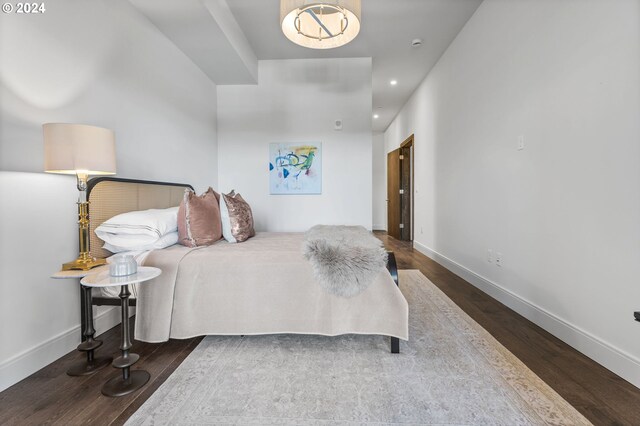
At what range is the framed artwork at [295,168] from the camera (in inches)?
154

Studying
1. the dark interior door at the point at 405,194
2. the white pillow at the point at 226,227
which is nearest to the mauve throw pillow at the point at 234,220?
the white pillow at the point at 226,227

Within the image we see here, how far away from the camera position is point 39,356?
1.53 meters

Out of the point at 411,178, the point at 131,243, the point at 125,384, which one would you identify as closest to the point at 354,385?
the point at 125,384

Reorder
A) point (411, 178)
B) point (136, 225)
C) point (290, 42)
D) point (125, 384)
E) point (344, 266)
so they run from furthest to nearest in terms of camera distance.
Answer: point (411, 178) < point (290, 42) < point (136, 225) < point (344, 266) < point (125, 384)

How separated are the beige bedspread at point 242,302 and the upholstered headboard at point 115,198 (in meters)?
0.46

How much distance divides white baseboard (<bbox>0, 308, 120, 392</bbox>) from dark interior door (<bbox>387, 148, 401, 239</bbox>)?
18.1 ft

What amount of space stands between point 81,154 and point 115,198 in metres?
0.63

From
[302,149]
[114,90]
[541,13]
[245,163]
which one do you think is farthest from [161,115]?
[541,13]

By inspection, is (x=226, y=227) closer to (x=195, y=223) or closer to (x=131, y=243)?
(x=195, y=223)

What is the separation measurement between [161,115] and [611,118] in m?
3.32

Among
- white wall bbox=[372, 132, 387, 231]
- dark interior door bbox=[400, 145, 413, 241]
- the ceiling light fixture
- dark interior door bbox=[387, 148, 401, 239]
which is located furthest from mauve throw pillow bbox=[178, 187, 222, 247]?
white wall bbox=[372, 132, 387, 231]

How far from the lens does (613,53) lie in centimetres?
148

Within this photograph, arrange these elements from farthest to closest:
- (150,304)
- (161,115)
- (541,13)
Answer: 1. (161,115)
2. (541,13)
3. (150,304)

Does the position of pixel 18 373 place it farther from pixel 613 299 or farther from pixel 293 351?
pixel 613 299
